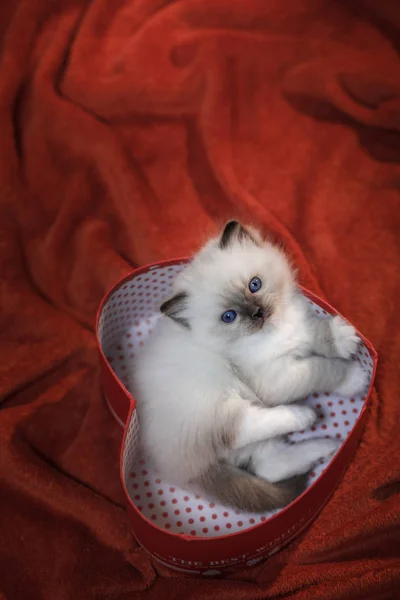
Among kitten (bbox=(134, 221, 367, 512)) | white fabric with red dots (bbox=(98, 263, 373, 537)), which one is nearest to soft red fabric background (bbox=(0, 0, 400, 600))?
white fabric with red dots (bbox=(98, 263, 373, 537))

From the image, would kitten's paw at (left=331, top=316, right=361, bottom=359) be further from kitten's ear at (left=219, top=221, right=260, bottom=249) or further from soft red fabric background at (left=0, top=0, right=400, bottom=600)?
kitten's ear at (left=219, top=221, right=260, bottom=249)

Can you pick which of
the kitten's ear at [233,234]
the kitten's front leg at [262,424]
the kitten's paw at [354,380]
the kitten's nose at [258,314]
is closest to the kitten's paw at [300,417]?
the kitten's front leg at [262,424]

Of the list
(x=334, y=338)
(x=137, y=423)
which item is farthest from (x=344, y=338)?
(x=137, y=423)

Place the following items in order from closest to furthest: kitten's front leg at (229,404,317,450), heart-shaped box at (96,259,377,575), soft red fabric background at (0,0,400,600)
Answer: heart-shaped box at (96,259,377,575) < kitten's front leg at (229,404,317,450) < soft red fabric background at (0,0,400,600)

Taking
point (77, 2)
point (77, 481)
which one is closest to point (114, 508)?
point (77, 481)

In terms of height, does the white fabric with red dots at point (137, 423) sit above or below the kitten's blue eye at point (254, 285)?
below

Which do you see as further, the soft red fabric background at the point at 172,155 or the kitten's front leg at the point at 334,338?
the soft red fabric background at the point at 172,155

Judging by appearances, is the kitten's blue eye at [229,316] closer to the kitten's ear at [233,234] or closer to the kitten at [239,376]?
the kitten at [239,376]

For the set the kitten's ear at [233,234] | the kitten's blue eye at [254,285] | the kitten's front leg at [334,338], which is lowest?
the kitten's front leg at [334,338]
